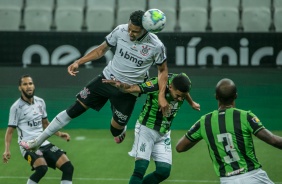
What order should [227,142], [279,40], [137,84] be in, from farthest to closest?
1. [279,40]
2. [137,84]
3. [227,142]

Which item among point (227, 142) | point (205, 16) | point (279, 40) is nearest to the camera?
point (227, 142)

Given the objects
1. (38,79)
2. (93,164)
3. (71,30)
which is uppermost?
(71,30)

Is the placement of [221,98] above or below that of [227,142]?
above

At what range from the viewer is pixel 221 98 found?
633 centimetres

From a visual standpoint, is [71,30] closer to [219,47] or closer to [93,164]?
[219,47]

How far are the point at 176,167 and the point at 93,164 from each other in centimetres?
142

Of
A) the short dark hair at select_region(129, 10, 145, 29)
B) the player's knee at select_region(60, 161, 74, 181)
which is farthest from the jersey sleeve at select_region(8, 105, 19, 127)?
the short dark hair at select_region(129, 10, 145, 29)

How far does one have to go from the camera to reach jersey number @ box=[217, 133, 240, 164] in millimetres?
6316

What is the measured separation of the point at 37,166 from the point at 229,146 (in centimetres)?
373

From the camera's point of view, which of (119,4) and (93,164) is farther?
(119,4)

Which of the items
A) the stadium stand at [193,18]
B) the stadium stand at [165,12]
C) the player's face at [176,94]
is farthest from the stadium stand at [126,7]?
the player's face at [176,94]

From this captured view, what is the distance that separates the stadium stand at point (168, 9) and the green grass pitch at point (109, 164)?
2.66 m

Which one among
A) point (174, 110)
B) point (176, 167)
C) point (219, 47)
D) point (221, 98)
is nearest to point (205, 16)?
point (219, 47)

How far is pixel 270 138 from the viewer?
6145 mm
